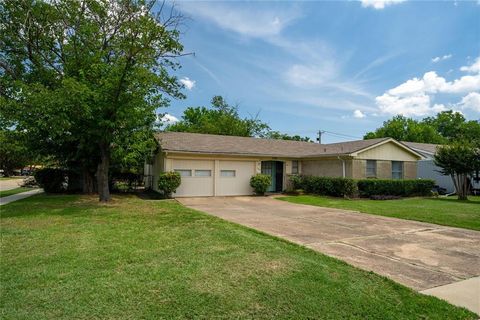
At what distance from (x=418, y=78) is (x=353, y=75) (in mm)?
4911

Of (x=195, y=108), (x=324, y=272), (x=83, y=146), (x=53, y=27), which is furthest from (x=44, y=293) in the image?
(x=195, y=108)

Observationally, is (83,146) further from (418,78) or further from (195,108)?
(195,108)

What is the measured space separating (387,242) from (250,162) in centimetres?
1211

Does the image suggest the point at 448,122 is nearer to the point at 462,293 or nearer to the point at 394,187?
the point at 394,187

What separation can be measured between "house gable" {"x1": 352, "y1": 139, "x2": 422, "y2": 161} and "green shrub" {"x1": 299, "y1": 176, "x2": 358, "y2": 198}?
1.76m

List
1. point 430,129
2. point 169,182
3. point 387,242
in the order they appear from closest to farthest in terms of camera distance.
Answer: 1. point 387,242
2. point 169,182
3. point 430,129

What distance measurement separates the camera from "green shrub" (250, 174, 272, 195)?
700 inches

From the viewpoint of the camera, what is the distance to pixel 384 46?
14.6 metres

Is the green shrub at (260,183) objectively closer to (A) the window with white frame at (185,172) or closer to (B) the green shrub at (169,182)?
(A) the window with white frame at (185,172)

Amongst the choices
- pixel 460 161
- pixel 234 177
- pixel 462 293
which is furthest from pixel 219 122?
pixel 462 293

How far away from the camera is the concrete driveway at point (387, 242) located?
5039 mm

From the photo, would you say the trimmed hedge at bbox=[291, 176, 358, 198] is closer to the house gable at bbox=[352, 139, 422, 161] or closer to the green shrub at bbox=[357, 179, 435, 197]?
the green shrub at bbox=[357, 179, 435, 197]

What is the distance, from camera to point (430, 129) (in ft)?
161

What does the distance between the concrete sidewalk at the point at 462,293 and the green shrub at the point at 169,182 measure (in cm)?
1248
